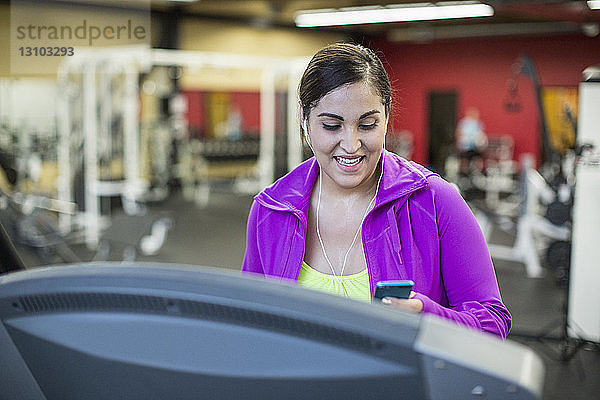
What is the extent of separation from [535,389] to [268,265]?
0.98m

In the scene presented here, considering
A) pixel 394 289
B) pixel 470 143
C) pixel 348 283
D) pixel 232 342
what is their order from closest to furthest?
pixel 232 342 < pixel 394 289 < pixel 348 283 < pixel 470 143

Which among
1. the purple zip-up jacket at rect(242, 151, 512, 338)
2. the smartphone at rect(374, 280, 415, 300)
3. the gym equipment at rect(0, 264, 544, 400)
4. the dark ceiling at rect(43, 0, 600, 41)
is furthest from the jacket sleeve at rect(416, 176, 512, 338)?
the dark ceiling at rect(43, 0, 600, 41)

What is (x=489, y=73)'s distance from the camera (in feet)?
47.3

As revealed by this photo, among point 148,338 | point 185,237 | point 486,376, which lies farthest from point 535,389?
point 185,237

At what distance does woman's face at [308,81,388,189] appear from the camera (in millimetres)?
1253

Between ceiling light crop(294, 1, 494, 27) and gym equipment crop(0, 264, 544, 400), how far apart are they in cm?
1011

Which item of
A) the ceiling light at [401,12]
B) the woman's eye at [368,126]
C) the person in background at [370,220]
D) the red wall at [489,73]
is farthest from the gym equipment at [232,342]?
the red wall at [489,73]

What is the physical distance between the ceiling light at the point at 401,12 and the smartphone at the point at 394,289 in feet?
31.8

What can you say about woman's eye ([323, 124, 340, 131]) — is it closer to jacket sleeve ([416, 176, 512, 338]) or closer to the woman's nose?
the woman's nose

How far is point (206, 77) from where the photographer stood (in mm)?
12844

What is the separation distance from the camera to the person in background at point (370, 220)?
1.24 meters

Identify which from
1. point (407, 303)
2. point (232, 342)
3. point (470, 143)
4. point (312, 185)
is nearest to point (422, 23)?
point (470, 143)

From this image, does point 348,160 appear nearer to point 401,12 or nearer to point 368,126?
point 368,126

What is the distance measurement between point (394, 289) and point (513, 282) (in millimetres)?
5876
